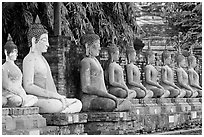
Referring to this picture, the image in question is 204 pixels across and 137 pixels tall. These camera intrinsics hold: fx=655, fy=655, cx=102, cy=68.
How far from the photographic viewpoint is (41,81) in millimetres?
7590

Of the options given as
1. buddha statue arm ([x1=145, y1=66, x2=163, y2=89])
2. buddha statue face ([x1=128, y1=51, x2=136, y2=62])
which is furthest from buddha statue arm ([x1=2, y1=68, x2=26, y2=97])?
buddha statue arm ([x1=145, y1=66, x2=163, y2=89])

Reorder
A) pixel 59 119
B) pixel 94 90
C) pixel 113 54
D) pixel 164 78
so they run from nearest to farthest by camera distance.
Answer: pixel 59 119
pixel 94 90
pixel 113 54
pixel 164 78

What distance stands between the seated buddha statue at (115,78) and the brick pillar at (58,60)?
2.19 ft

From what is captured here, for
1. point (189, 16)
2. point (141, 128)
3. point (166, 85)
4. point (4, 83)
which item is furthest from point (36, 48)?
point (189, 16)

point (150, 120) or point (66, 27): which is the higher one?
point (66, 27)

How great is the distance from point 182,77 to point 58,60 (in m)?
3.16

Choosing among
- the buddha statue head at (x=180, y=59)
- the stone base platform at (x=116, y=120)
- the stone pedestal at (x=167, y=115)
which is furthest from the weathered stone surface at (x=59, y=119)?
the buddha statue head at (x=180, y=59)

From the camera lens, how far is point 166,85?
10383 millimetres

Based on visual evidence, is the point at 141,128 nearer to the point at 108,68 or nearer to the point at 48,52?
the point at 108,68

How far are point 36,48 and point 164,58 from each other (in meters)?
3.42

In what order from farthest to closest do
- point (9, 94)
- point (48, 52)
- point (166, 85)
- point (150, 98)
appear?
1. point (166, 85)
2. point (150, 98)
3. point (48, 52)
4. point (9, 94)

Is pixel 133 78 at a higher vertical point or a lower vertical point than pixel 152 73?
lower

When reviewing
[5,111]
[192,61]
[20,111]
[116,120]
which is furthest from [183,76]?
[5,111]

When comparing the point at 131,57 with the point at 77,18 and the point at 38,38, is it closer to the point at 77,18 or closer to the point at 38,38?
the point at 38,38
